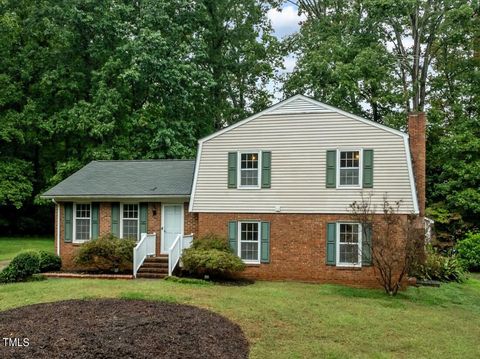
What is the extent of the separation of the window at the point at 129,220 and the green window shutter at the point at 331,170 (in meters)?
7.19

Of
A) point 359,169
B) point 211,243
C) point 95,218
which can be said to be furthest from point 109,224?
point 359,169

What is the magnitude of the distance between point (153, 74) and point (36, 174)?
11175 mm

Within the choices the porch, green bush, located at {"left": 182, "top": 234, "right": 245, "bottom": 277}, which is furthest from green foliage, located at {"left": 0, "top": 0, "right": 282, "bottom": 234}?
green bush, located at {"left": 182, "top": 234, "right": 245, "bottom": 277}

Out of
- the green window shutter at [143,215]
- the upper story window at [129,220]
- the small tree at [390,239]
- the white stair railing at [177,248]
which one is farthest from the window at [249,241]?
the upper story window at [129,220]

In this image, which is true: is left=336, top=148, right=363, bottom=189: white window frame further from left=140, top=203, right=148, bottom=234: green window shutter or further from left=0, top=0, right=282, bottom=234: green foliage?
left=0, top=0, right=282, bottom=234: green foliage

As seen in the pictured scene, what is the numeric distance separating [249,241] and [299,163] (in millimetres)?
3158

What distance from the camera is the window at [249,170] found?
15641 mm

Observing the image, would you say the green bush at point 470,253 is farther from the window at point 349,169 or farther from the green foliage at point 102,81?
the green foliage at point 102,81

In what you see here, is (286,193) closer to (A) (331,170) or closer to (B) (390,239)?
(A) (331,170)

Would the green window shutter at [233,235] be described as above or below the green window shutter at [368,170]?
below

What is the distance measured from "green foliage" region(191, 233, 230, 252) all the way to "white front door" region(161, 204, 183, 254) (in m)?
1.51

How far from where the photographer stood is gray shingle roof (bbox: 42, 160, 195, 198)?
54.6 ft

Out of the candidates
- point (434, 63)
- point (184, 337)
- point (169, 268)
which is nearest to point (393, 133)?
point (169, 268)

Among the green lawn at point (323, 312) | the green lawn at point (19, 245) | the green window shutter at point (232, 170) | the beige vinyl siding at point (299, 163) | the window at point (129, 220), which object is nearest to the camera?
the green lawn at point (323, 312)
